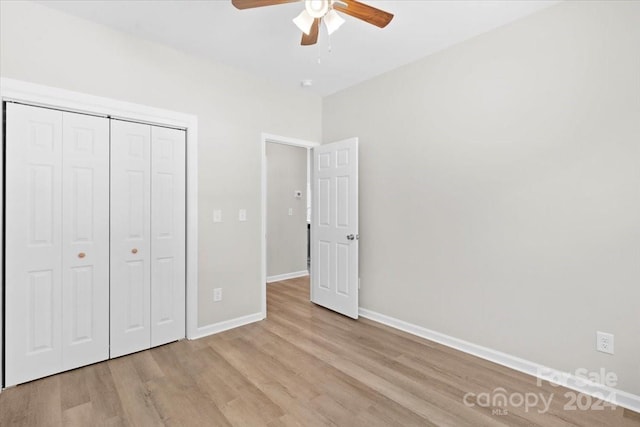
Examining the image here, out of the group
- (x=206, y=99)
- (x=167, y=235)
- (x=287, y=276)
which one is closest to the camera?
(x=167, y=235)

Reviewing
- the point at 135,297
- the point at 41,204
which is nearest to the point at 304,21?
the point at 41,204

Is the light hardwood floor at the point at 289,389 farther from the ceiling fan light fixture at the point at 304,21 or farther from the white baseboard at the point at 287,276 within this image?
the ceiling fan light fixture at the point at 304,21

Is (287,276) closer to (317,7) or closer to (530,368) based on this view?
(530,368)

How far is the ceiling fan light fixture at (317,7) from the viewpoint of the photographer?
177 centimetres

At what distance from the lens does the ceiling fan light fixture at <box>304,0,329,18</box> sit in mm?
1770

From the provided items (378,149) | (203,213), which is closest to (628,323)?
(378,149)

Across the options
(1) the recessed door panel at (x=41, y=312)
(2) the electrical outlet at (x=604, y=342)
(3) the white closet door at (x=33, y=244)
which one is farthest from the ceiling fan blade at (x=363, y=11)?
(1) the recessed door panel at (x=41, y=312)

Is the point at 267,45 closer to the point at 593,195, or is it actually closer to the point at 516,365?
the point at 593,195

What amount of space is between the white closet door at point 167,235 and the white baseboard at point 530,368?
220cm

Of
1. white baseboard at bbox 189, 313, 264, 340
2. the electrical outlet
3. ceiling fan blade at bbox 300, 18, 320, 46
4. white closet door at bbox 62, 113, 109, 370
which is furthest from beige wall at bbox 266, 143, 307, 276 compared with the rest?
the electrical outlet

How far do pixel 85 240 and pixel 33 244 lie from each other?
308 millimetres

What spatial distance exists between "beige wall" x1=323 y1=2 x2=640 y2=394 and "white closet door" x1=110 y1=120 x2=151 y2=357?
237 cm

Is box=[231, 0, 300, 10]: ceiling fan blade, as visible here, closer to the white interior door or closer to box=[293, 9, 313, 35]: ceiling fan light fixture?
box=[293, 9, 313, 35]: ceiling fan light fixture

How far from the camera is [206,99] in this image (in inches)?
124
